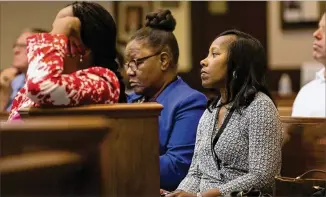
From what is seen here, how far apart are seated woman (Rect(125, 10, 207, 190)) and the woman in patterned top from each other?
0.79ft

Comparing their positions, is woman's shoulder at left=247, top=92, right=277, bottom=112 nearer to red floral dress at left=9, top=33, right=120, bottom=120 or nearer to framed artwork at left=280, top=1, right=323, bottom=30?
red floral dress at left=9, top=33, right=120, bottom=120

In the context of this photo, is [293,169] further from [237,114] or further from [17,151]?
[17,151]

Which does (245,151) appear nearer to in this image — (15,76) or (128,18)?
(15,76)

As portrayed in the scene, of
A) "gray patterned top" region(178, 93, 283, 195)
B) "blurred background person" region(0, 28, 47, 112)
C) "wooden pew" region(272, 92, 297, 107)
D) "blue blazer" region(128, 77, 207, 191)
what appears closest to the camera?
"gray patterned top" region(178, 93, 283, 195)

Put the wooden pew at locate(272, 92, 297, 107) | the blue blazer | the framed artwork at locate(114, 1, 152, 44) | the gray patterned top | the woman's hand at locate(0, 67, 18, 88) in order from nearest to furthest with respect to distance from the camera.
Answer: the gray patterned top < the blue blazer < the woman's hand at locate(0, 67, 18, 88) < the wooden pew at locate(272, 92, 297, 107) < the framed artwork at locate(114, 1, 152, 44)

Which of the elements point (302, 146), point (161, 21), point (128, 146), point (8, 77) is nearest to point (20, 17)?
point (8, 77)

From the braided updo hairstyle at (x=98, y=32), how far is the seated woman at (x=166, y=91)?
350mm

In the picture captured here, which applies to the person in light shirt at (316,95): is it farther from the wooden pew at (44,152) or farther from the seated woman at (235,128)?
the wooden pew at (44,152)

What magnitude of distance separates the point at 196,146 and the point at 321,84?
1627 millimetres

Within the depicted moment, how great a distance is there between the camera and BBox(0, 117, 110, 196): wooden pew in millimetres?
1671

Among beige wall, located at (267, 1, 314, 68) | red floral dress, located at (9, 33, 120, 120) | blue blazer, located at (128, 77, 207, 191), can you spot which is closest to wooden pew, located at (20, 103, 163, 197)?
red floral dress, located at (9, 33, 120, 120)

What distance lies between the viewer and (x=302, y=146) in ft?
8.74

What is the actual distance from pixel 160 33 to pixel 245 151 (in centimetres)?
79

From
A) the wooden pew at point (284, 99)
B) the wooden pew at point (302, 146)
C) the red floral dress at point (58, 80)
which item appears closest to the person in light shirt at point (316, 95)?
the wooden pew at point (302, 146)
